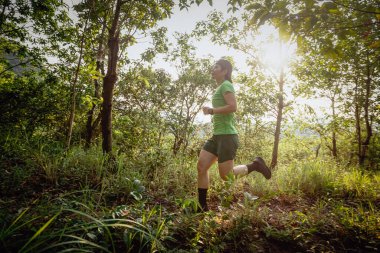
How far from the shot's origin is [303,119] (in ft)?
35.1

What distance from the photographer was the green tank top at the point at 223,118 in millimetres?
2773

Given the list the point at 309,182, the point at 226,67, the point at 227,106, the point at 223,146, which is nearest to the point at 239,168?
the point at 223,146

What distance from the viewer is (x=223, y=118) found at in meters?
2.83

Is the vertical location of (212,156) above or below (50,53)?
below

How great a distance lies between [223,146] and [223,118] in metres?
0.38

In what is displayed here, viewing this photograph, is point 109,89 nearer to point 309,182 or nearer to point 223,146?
point 223,146

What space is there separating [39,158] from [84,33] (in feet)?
8.64

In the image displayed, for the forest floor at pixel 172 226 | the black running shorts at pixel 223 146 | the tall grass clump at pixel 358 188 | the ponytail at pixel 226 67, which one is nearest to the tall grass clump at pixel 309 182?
the tall grass clump at pixel 358 188

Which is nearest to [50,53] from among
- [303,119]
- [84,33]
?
[84,33]

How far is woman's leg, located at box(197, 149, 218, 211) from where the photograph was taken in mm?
2607

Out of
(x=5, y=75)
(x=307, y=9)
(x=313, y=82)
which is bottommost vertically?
(x=307, y=9)

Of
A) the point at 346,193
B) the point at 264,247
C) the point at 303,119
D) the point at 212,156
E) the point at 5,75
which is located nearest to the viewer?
the point at 264,247

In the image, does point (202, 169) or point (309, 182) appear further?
point (309, 182)

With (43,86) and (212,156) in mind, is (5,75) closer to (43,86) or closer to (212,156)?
(43,86)
